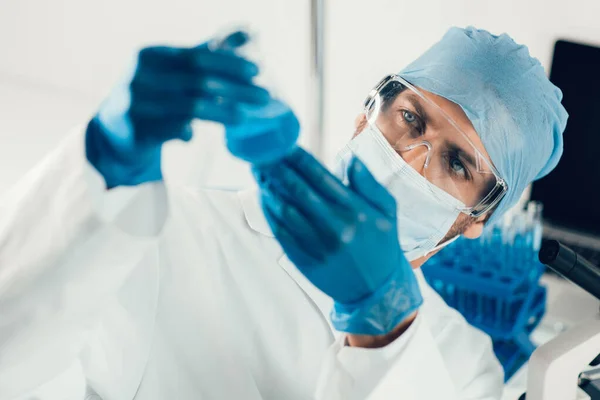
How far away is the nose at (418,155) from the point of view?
1106 mm

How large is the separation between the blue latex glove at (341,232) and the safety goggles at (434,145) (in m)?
0.25

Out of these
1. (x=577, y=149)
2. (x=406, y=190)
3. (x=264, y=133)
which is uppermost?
(x=264, y=133)

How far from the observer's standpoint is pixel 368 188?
86 centimetres

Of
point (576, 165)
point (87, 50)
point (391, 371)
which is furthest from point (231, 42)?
point (87, 50)

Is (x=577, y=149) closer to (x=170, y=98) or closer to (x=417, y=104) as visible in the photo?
(x=417, y=104)

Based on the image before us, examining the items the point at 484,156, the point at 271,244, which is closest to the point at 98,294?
the point at 271,244

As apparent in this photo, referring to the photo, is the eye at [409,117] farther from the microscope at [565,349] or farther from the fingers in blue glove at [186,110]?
the fingers in blue glove at [186,110]

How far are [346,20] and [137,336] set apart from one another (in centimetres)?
108

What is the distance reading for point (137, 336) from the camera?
3.87ft

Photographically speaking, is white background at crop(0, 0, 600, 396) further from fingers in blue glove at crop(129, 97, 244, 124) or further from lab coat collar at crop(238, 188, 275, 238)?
fingers in blue glove at crop(129, 97, 244, 124)

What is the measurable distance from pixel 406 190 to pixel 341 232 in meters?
0.31

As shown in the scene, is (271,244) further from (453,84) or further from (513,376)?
(513,376)

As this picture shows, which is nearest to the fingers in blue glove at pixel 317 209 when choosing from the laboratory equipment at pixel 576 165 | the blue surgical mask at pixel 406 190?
the blue surgical mask at pixel 406 190

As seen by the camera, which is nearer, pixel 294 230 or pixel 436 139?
pixel 294 230
